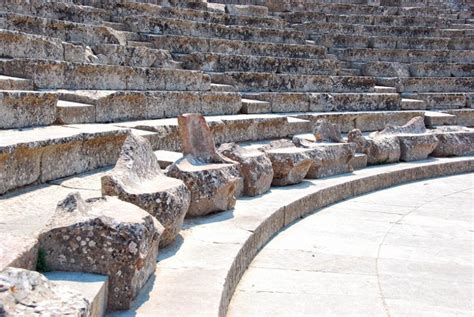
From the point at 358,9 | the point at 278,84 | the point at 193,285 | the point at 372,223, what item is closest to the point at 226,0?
the point at 358,9

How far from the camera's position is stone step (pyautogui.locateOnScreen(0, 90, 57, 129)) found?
5.12 metres

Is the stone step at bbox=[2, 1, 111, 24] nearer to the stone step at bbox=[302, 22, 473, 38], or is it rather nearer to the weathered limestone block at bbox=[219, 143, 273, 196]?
the weathered limestone block at bbox=[219, 143, 273, 196]

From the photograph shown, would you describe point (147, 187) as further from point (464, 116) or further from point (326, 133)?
point (464, 116)

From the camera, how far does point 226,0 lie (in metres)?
16.0

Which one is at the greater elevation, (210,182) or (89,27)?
(89,27)

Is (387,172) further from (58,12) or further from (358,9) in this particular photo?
(358,9)

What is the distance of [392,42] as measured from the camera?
14.9 m

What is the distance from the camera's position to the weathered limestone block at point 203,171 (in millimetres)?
4832

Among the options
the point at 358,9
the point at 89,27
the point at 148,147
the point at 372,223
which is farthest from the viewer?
the point at 358,9

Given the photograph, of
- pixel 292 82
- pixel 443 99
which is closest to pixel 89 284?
pixel 292 82

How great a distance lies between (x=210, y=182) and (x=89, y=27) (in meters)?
4.71

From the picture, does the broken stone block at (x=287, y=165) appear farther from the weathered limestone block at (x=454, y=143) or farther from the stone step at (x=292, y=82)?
the weathered limestone block at (x=454, y=143)

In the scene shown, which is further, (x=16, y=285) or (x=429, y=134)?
(x=429, y=134)

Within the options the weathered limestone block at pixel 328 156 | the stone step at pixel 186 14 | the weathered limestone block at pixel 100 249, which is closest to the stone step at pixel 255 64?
the stone step at pixel 186 14
